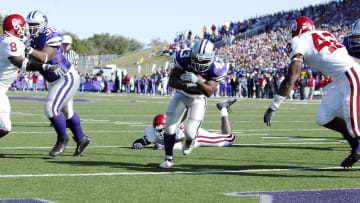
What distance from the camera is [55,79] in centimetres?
747

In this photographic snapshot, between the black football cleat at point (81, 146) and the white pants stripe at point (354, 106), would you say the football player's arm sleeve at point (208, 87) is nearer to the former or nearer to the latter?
the white pants stripe at point (354, 106)

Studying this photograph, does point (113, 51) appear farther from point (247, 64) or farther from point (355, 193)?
point (355, 193)

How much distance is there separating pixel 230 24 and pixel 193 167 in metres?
58.4

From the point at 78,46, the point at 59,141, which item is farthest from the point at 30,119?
the point at 78,46

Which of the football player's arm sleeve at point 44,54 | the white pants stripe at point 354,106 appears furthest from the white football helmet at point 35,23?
the white pants stripe at point 354,106

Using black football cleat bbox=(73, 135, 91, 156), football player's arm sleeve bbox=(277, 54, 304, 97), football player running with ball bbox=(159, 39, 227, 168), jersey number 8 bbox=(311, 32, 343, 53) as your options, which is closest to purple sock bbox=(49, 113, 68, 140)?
black football cleat bbox=(73, 135, 91, 156)

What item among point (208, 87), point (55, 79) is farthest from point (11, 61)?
point (208, 87)

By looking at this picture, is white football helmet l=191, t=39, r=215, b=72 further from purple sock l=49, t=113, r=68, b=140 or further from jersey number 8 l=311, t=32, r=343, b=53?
purple sock l=49, t=113, r=68, b=140

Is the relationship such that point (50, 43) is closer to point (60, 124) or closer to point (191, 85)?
point (60, 124)

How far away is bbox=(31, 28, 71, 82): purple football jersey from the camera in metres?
7.23

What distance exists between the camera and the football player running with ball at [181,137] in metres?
8.22

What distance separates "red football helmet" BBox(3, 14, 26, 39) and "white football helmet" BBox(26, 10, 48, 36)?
142 millimetres

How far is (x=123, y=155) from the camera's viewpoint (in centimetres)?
775

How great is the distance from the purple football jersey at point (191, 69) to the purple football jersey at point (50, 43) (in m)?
1.68
